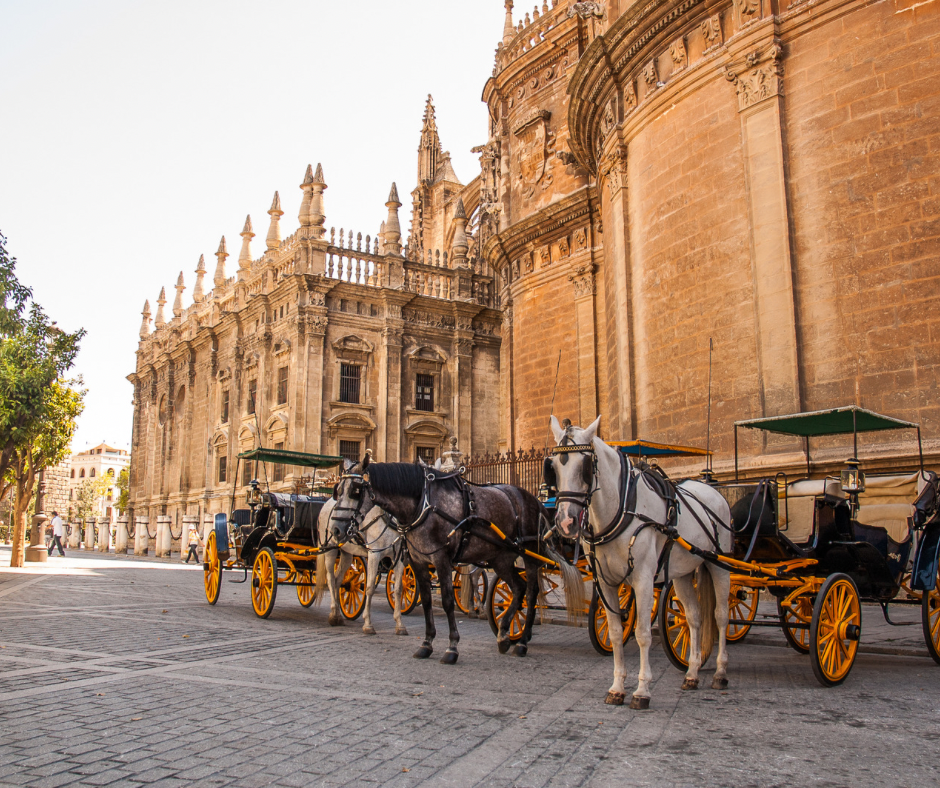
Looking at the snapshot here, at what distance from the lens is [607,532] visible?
17.7 ft

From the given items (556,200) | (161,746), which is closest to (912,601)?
(161,746)

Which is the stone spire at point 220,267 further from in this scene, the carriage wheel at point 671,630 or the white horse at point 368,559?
the carriage wheel at point 671,630

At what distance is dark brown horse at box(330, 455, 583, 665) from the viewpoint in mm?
7559

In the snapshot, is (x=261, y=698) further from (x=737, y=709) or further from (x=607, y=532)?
(x=737, y=709)

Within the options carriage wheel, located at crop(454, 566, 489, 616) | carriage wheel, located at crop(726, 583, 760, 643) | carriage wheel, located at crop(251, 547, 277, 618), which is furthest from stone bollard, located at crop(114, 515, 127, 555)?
carriage wheel, located at crop(726, 583, 760, 643)

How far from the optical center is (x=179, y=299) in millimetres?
45906

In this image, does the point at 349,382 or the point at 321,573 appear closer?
the point at 321,573

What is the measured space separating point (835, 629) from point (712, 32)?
34.2 feet

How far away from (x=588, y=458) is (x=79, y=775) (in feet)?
11.2

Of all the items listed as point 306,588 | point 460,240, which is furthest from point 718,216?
point 460,240

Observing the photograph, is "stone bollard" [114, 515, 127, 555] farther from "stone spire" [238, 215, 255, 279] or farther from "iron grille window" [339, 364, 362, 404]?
"iron grille window" [339, 364, 362, 404]

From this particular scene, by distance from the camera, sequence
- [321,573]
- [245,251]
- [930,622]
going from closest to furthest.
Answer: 1. [930,622]
2. [321,573]
3. [245,251]

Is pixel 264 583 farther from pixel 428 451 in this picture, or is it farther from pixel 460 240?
pixel 460 240

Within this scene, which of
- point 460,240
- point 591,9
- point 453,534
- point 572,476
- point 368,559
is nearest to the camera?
point 572,476
